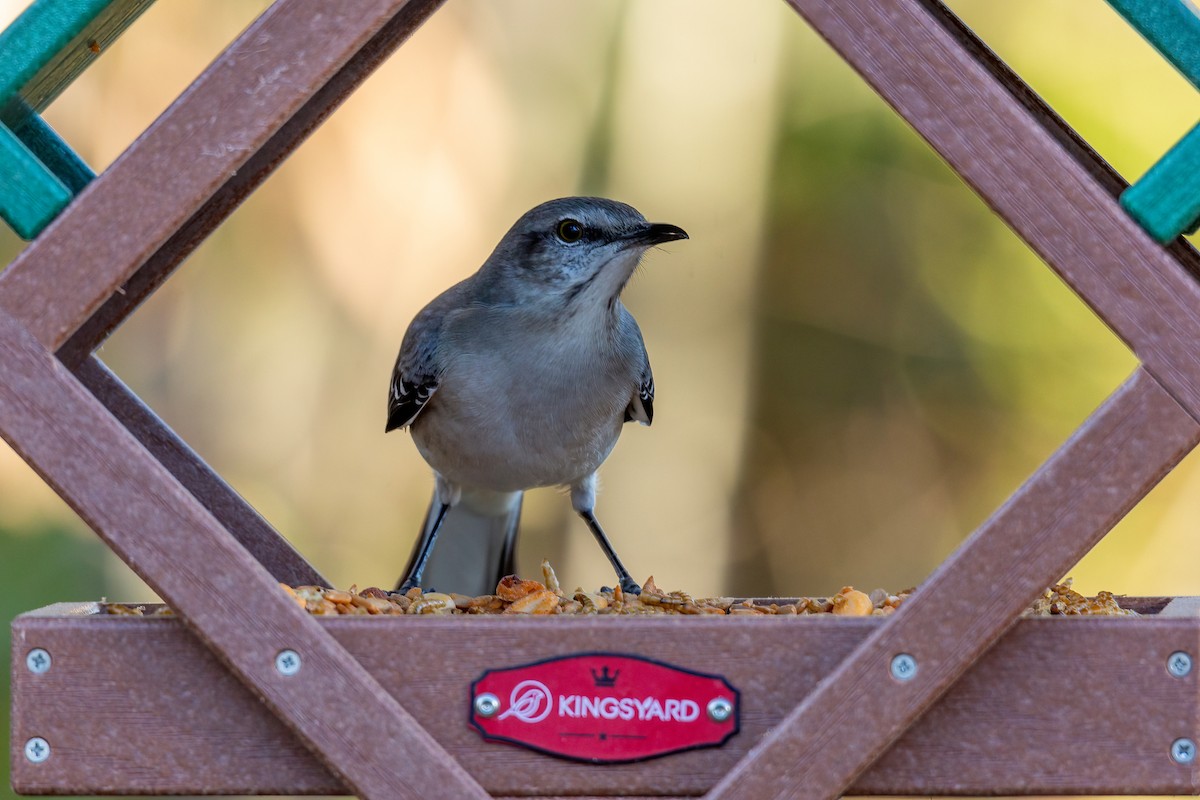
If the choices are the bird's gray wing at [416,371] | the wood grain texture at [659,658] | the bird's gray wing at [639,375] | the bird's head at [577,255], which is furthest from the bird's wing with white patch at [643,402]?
the wood grain texture at [659,658]

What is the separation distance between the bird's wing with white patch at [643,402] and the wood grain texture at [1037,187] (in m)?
2.07

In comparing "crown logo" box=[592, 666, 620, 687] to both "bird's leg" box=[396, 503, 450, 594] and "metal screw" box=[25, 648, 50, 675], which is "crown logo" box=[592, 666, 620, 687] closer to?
"metal screw" box=[25, 648, 50, 675]

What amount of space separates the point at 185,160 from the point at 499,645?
1.12 m

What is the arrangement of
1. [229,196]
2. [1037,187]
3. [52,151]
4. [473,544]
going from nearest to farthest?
[1037,187]
[52,151]
[229,196]
[473,544]

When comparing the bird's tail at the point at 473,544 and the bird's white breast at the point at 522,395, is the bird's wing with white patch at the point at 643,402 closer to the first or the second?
the bird's white breast at the point at 522,395

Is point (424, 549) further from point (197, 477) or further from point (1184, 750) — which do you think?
point (1184, 750)

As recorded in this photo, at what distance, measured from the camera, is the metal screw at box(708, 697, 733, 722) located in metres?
2.93

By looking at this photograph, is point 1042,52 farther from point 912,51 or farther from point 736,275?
point 912,51

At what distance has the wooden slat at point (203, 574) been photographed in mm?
2781

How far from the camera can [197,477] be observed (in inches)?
153

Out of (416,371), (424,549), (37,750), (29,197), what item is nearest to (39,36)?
(29,197)

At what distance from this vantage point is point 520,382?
171 inches

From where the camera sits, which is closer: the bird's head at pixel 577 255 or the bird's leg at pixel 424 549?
the bird's head at pixel 577 255

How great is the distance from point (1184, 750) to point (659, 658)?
3.45 feet
